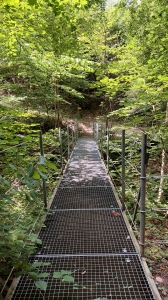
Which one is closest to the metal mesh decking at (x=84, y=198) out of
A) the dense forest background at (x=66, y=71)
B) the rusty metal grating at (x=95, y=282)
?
the dense forest background at (x=66, y=71)

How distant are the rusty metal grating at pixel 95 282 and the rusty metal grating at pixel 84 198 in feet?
3.46

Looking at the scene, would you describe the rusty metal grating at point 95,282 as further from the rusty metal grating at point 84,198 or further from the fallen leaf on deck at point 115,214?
the rusty metal grating at point 84,198

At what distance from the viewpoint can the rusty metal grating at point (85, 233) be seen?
1.86 m

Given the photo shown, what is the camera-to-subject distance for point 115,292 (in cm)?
138

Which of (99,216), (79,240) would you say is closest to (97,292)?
(79,240)

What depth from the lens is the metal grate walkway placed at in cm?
138

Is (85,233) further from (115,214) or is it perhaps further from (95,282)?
(95,282)

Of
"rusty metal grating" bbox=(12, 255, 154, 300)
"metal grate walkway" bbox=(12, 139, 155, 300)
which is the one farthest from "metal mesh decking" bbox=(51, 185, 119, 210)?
"rusty metal grating" bbox=(12, 255, 154, 300)

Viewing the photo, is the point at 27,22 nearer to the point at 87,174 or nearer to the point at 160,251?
the point at 87,174

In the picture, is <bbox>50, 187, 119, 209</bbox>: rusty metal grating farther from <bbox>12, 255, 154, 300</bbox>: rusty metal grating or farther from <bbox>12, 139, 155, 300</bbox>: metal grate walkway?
<bbox>12, 255, 154, 300</bbox>: rusty metal grating

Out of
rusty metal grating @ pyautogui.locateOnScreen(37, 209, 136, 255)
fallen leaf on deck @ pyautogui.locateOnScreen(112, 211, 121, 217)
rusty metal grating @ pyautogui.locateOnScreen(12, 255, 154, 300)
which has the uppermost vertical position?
fallen leaf on deck @ pyautogui.locateOnScreen(112, 211, 121, 217)

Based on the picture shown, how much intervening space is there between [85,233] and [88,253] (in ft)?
1.09

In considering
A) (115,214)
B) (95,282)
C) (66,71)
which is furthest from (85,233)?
(66,71)

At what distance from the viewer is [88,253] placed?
179cm
